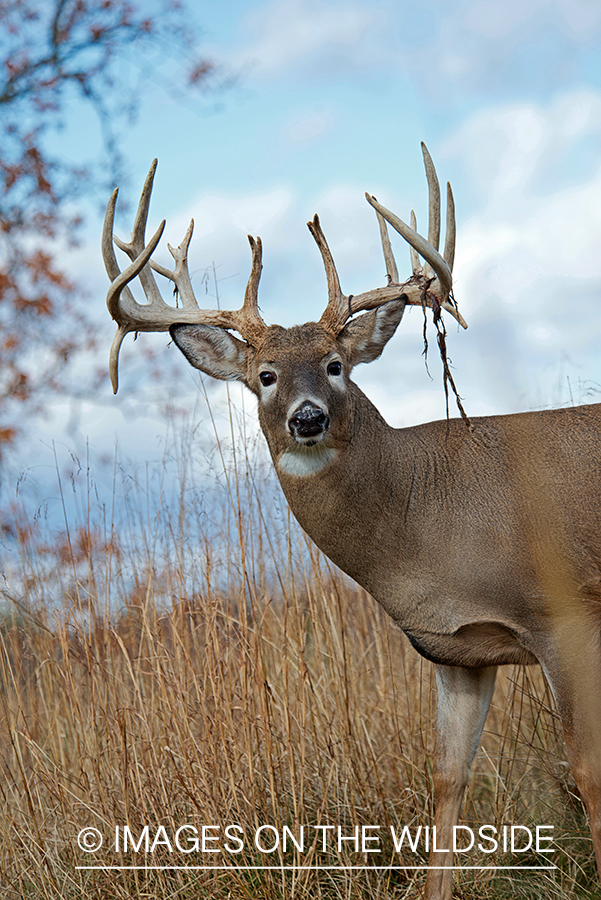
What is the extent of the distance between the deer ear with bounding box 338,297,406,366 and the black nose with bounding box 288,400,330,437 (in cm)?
63

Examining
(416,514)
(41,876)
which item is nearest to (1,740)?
(41,876)

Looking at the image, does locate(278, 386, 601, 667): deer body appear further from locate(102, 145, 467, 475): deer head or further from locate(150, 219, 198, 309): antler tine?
locate(150, 219, 198, 309): antler tine

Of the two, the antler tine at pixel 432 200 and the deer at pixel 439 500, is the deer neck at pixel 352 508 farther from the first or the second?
the antler tine at pixel 432 200

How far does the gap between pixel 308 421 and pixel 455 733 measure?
1.51m

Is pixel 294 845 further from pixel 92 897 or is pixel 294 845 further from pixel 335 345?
pixel 335 345

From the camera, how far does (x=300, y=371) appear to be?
3441 millimetres

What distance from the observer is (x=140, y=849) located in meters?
3.81

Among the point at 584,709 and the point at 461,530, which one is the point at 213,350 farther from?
the point at 584,709

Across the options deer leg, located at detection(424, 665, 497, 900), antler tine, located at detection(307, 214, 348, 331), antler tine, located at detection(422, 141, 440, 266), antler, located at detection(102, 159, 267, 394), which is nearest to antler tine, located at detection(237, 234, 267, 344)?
antler, located at detection(102, 159, 267, 394)

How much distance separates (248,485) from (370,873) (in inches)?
70.3

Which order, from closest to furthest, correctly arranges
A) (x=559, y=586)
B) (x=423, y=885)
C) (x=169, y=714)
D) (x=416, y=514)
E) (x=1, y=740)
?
1. (x=559, y=586)
2. (x=416, y=514)
3. (x=423, y=885)
4. (x=169, y=714)
5. (x=1, y=740)

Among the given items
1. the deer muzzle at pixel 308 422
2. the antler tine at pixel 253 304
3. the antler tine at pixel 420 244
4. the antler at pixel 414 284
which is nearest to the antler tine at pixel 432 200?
the antler at pixel 414 284

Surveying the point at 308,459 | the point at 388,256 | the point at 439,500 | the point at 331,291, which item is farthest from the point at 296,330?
the point at 439,500

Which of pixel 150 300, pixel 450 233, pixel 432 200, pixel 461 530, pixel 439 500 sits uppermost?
pixel 432 200
